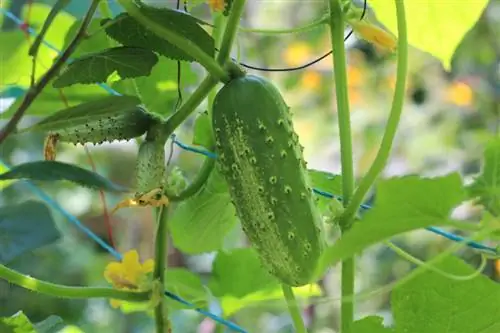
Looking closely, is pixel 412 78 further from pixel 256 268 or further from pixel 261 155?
pixel 261 155

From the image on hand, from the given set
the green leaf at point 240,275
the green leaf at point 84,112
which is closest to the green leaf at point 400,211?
the green leaf at point 84,112

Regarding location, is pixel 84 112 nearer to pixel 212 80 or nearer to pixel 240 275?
pixel 212 80

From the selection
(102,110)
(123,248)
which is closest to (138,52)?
(102,110)

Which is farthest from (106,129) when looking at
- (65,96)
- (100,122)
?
(65,96)

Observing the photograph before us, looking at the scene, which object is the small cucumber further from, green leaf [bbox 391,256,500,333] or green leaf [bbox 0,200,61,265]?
green leaf [bbox 391,256,500,333]

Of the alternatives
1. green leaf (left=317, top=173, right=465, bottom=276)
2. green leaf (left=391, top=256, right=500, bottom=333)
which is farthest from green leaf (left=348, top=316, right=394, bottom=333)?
green leaf (left=317, top=173, right=465, bottom=276)

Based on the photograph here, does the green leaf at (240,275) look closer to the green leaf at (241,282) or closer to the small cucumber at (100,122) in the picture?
the green leaf at (241,282)
